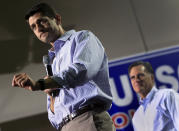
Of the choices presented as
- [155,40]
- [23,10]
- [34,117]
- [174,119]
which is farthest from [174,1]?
[34,117]

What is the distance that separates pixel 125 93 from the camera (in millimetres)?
2365

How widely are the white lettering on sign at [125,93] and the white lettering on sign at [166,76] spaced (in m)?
0.29

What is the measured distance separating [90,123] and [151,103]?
4.62ft

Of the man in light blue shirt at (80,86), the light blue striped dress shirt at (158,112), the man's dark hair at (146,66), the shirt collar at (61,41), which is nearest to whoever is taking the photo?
the man in light blue shirt at (80,86)

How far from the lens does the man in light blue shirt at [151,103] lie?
2.13 m

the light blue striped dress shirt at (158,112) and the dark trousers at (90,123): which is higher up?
the dark trousers at (90,123)

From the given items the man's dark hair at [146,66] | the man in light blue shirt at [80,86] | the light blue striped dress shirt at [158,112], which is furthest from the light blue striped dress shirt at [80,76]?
the man's dark hair at [146,66]

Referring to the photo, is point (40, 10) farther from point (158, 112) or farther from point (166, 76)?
point (166, 76)

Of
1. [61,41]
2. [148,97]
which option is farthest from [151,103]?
[61,41]

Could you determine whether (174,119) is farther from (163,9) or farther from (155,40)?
(163,9)

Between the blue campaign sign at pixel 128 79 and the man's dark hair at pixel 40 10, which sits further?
the blue campaign sign at pixel 128 79

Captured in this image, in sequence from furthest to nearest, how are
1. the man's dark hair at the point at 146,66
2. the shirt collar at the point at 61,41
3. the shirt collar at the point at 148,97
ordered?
the man's dark hair at the point at 146,66 < the shirt collar at the point at 148,97 < the shirt collar at the point at 61,41

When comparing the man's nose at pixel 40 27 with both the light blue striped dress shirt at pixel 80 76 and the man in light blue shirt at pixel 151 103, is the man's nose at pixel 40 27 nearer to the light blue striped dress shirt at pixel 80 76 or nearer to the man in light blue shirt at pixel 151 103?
the light blue striped dress shirt at pixel 80 76

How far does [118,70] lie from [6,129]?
1115 millimetres
